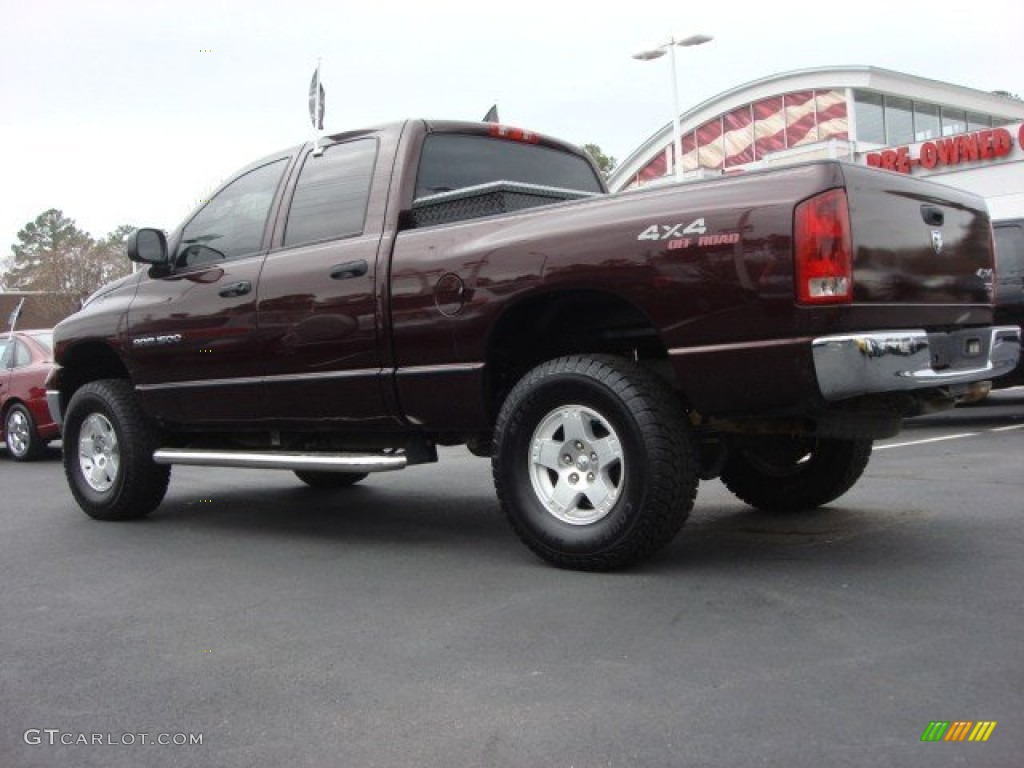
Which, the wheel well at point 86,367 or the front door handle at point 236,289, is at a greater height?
the front door handle at point 236,289

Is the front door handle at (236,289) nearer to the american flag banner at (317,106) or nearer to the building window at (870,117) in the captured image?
the american flag banner at (317,106)

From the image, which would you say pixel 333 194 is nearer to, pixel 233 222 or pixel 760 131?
pixel 233 222

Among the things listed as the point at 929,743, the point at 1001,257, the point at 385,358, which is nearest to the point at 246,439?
the point at 385,358

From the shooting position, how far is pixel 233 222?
6.01 meters

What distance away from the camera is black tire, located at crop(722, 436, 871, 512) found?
5.23m

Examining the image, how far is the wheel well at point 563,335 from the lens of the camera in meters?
4.56

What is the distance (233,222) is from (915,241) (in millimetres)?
3841

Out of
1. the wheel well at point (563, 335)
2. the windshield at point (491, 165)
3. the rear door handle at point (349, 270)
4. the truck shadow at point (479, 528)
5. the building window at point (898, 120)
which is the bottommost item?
the truck shadow at point (479, 528)

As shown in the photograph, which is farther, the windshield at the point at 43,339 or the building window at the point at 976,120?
the building window at the point at 976,120

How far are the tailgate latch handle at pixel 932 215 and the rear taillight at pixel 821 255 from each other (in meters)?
0.71

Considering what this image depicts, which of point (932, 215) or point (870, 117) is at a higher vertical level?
point (870, 117)

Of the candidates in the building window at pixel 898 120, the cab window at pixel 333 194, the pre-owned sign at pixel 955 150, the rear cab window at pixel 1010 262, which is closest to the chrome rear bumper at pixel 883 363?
the cab window at pixel 333 194

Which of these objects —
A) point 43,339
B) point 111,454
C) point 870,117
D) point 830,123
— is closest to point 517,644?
point 111,454

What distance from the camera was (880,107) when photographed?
105 feet
